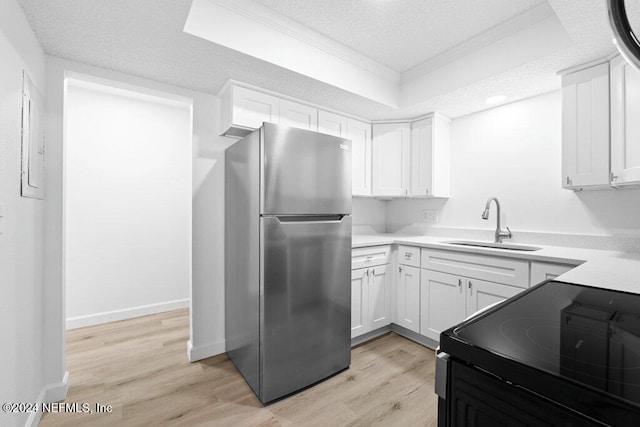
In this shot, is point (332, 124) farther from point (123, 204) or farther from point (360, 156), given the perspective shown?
point (123, 204)

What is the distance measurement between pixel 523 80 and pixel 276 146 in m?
1.87

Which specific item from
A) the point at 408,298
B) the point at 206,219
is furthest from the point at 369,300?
the point at 206,219

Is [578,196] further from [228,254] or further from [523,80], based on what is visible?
[228,254]

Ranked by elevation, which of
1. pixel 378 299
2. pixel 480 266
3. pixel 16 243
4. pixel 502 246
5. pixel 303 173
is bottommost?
pixel 378 299

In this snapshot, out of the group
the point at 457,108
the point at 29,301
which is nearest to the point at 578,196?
the point at 457,108

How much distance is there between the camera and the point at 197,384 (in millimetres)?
1895

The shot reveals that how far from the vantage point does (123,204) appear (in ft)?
10.0

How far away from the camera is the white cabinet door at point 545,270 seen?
1650 mm

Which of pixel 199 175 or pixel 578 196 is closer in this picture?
pixel 578 196

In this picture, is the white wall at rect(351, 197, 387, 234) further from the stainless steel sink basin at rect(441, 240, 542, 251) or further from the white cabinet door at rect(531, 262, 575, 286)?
the white cabinet door at rect(531, 262, 575, 286)

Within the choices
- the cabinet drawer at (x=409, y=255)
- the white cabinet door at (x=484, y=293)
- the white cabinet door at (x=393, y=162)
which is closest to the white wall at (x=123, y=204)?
the white cabinet door at (x=393, y=162)

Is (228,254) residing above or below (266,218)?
below

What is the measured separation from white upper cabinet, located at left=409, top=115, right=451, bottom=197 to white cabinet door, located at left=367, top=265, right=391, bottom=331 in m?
0.91

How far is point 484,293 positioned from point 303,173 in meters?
1.54
